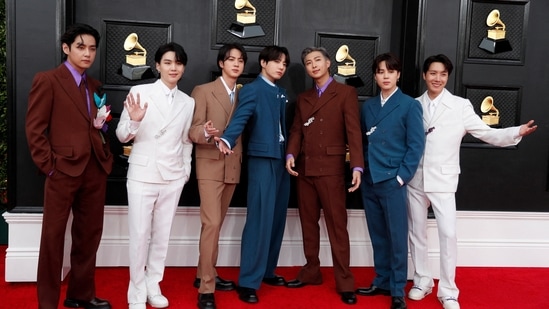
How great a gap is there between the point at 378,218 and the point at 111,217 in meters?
1.91

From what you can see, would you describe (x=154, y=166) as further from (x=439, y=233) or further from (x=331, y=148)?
(x=439, y=233)

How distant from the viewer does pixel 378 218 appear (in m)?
3.07

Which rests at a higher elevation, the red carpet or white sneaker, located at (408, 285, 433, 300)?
white sneaker, located at (408, 285, 433, 300)

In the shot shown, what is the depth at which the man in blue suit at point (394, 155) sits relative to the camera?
286 cm

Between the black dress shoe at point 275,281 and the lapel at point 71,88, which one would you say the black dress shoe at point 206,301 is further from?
the lapel at point 71,88

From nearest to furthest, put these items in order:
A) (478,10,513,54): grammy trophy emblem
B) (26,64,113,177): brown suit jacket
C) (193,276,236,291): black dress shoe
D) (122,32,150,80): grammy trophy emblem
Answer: (26,64,113,177): brown suit jacket, (193,276,236,291): black dress shoe, (122,32,150,80): grammy trophy emblem, (478,10,513,54): grammy trophy emblem

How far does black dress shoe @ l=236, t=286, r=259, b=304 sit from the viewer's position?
2879 mm

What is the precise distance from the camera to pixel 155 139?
2.64 m

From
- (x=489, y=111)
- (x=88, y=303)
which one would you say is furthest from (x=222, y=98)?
(x=489, y=111)

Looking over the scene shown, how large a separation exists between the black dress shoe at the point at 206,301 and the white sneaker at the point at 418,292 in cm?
129

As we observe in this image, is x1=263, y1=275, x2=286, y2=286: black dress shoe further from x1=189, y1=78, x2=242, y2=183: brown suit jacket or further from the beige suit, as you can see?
x1=189, y1=78, x2=242, y2=183: brown suit jacket

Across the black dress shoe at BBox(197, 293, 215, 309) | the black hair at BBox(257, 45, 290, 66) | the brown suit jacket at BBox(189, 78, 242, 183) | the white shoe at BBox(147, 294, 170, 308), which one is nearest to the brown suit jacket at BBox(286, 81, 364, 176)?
the black hair at BBox(257, 45, 290, 66)

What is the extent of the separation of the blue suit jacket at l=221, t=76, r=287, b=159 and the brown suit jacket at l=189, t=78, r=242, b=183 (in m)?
0.10

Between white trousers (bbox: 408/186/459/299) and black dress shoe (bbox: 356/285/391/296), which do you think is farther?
black dress shoe (bbox: 356/285/391/296)
